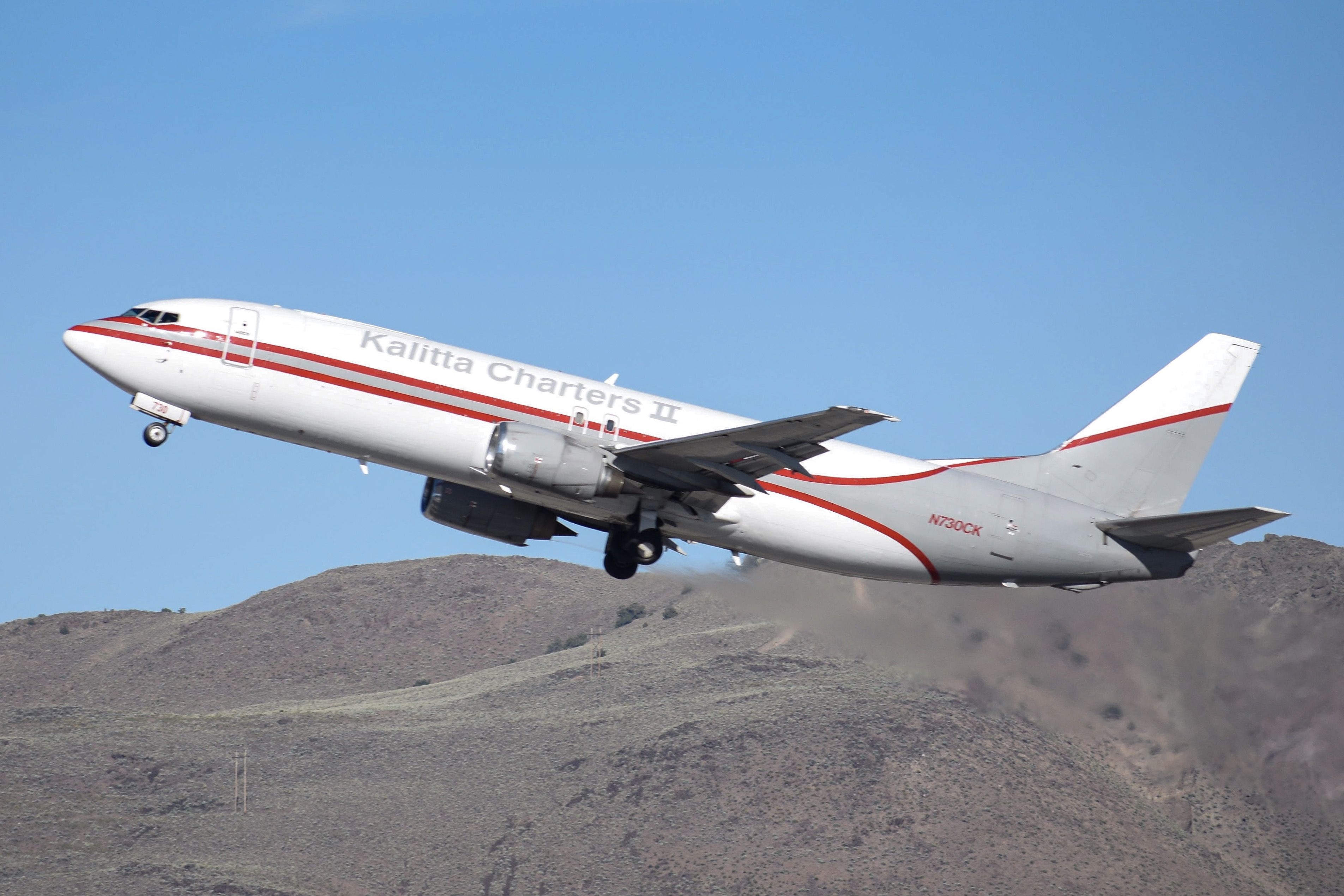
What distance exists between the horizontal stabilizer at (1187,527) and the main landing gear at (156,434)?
2611 centimetres

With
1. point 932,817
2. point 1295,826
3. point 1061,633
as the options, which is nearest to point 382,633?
point 932,817

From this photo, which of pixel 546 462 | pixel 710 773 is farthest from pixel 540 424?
pixel 710 773

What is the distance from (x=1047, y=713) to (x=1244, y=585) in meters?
58.2

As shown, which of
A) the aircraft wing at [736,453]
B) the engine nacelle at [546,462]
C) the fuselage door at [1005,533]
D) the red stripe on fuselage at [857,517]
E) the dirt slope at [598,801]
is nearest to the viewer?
the aircraft wing at [736,453]

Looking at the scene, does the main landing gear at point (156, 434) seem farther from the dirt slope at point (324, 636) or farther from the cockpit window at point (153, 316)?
the dirt slope at point (324, 636)

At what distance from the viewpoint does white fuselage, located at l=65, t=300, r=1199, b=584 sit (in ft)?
121

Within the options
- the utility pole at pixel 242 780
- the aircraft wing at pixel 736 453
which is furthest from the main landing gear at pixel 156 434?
the utility pole at pixel 242 780

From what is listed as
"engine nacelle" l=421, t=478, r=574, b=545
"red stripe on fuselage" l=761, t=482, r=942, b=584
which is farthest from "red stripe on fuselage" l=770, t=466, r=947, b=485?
"engine nacelle" l=421, t=478, r=574, b=545

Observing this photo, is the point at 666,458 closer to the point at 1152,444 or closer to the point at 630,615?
the point at 1152,444

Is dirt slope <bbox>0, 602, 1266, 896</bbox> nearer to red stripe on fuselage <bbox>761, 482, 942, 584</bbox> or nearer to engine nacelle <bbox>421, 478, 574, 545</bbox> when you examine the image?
red stripe on fuselage <bbox>761, 482, 942, 584</bbox>

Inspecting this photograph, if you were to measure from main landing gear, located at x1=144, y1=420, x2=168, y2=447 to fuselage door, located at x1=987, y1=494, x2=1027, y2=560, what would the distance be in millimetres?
22784

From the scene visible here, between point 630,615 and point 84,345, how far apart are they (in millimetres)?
139120

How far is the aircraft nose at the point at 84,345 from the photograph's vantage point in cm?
3731

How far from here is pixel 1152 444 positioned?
4253 centimetres
